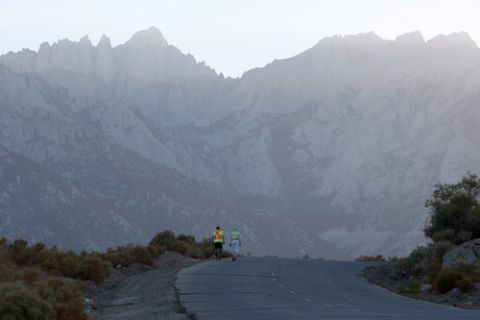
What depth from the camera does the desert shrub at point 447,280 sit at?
3161 cm

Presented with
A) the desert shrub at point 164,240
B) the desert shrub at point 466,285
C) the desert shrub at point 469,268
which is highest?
the desert shrub at point 164,240

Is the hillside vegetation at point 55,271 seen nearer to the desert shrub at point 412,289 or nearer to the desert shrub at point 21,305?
the desert shrub at point 21,305

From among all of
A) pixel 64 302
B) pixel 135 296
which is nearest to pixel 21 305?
pixel 64 302

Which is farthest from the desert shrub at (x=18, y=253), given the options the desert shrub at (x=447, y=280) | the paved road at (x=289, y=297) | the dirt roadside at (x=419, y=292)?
the desert shrub at (x=447, y=280)

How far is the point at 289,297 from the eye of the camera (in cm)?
2647

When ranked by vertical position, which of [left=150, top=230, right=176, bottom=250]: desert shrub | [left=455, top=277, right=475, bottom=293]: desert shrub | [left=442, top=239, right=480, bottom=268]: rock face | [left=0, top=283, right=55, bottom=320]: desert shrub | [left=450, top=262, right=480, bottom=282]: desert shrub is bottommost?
[left=0, top=283, right=55, bottom=320]: desert shrub

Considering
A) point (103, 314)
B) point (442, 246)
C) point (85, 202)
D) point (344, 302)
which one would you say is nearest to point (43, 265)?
point (103, 314)

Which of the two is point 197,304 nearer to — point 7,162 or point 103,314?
point 103,314

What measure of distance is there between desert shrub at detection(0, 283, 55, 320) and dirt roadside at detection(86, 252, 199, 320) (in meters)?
4.01

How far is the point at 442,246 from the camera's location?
127 ft

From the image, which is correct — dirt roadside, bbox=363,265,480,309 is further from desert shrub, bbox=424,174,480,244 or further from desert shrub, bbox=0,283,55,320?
desert shrub, bbox=0,283,55,320

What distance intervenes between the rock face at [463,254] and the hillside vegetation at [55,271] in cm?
1448

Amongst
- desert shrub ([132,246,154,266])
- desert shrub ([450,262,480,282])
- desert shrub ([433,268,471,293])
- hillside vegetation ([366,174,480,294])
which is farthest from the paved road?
desert shrub ([132,246,154,266])

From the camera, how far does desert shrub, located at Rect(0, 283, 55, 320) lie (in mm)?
16766
